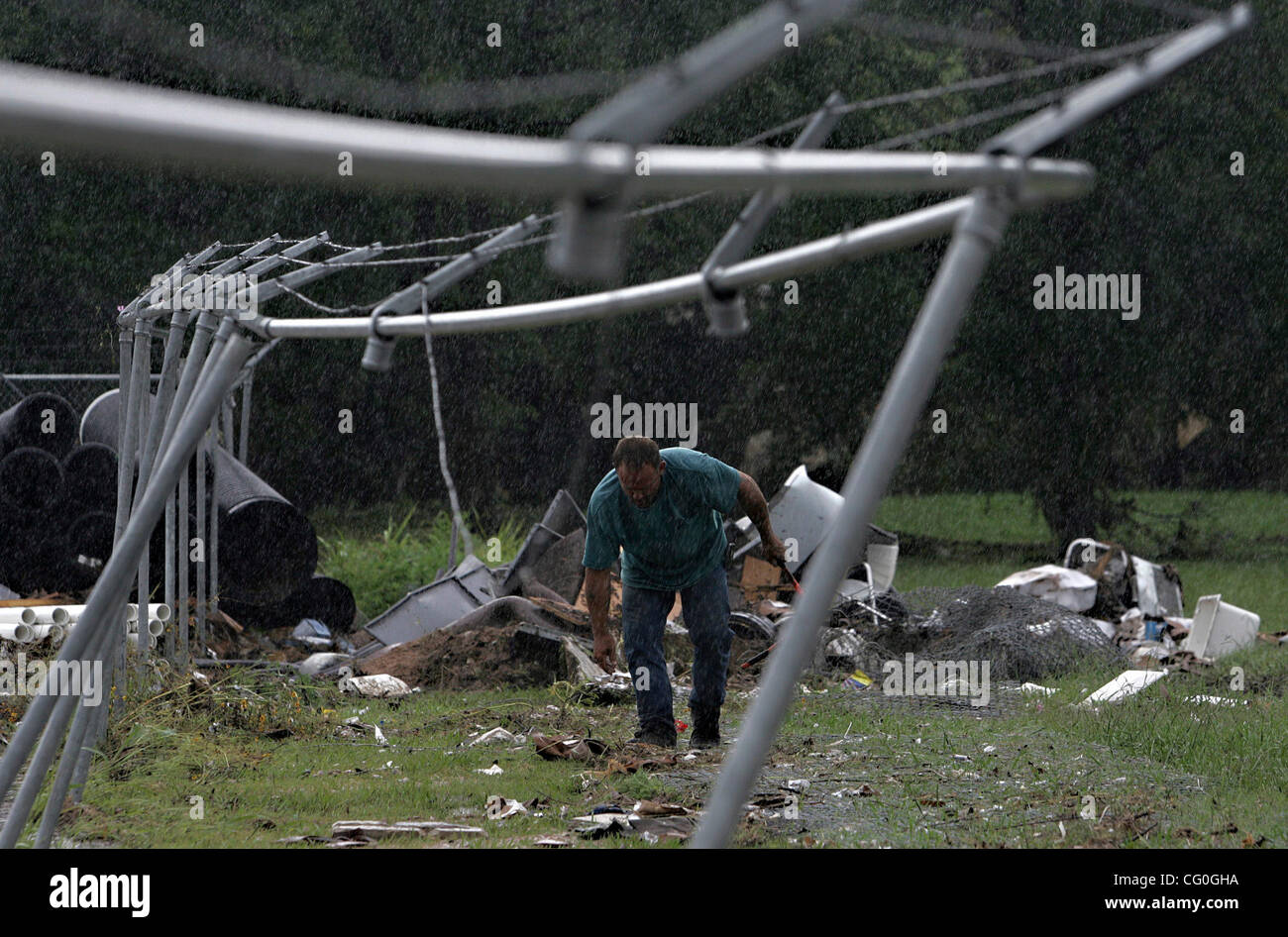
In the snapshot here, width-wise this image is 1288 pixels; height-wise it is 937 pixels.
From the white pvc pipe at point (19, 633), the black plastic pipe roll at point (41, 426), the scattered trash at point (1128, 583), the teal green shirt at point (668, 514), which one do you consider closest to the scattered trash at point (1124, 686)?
the teal green shirt at point (668, 514)

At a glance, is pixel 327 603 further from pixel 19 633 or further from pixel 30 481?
pixel 19 633

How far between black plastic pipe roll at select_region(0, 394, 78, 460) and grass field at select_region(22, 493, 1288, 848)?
15.2 feet

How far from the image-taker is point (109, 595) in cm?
424

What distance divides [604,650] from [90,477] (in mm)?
6434

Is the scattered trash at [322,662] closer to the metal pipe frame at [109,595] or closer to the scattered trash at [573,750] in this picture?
the scattered trash at [573,750]

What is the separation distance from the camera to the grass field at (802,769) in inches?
240

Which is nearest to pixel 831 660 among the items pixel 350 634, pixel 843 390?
pixel 350 634

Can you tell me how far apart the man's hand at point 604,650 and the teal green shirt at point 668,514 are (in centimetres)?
38

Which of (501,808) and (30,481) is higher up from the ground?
(30,481)

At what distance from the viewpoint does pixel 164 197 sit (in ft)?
69.6

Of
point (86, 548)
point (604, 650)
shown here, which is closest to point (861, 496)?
point (604, 650)
